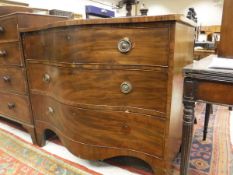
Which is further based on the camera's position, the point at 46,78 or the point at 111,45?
the point at 46,78

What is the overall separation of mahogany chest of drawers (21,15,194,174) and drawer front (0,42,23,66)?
230 mm

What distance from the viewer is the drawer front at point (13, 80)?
1404mm

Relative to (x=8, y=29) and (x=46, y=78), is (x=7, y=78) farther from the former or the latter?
(x=46, y=78)

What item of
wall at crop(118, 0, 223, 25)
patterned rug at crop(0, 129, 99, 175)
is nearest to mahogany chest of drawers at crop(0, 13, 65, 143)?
patterned rug at crop(0, 129, 99, 175)

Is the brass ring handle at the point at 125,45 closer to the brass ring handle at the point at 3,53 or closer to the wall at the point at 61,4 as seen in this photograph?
the brass ring handle at the point at 3,53

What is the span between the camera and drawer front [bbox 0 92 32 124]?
4.82 feet

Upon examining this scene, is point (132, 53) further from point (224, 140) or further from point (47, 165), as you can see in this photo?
point (224, 140)

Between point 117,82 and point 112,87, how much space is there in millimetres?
38

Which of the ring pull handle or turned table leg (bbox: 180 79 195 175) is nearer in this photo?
turned table leg (bbox: 180 79 195 175)

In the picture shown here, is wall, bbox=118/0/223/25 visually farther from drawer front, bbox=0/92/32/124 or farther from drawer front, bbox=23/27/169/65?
drawer front, bbox=23/27/169/65

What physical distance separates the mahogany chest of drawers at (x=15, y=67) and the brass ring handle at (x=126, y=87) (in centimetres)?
83

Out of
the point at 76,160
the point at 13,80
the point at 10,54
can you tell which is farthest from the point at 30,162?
the point at 10,54

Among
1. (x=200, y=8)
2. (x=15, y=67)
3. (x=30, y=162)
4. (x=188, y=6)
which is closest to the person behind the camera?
(x=30, y=162)

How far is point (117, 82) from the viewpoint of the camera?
36.9 inches
